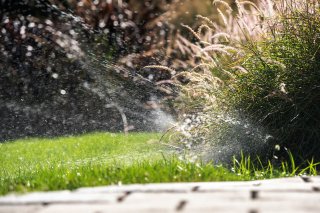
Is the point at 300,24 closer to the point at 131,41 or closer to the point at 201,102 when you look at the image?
the point at 201,102

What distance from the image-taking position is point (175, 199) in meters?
1.94

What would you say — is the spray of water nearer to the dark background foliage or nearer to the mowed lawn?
the mowed lawn

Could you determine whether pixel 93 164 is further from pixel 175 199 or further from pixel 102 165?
pixel 175 199

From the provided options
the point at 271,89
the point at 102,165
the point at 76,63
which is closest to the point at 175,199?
the point at 102,165

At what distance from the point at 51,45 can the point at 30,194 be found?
17.5ft

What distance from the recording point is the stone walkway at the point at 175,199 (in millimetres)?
1782

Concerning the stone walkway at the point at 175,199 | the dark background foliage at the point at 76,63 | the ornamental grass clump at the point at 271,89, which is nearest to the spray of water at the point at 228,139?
the ornamental grass clump at the point at 271,89

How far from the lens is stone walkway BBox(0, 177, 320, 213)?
1.78 m

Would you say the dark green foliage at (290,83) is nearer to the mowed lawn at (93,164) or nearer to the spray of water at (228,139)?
the spray of water at (228,139)

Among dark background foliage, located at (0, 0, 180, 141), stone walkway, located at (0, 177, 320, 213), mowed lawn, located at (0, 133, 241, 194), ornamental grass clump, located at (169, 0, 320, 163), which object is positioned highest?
dark background foliage, located at (0, 0, 180, 141)

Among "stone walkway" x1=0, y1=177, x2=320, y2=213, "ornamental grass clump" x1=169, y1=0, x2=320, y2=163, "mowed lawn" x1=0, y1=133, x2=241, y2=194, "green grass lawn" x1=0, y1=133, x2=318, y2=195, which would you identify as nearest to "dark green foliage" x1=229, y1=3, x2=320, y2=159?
"ornamental grass clump" x1=169, y1=0, x2=320, y2=163

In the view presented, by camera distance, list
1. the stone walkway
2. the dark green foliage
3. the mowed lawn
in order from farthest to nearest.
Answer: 1. the dark green foliage
2. the mowed lawn
3. the stone walkway

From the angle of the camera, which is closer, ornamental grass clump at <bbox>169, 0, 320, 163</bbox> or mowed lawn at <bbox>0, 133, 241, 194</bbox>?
mowed lawn at <bbox>0, 133, 241, 194</bbox>

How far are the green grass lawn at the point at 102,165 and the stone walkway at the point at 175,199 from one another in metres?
0.37
